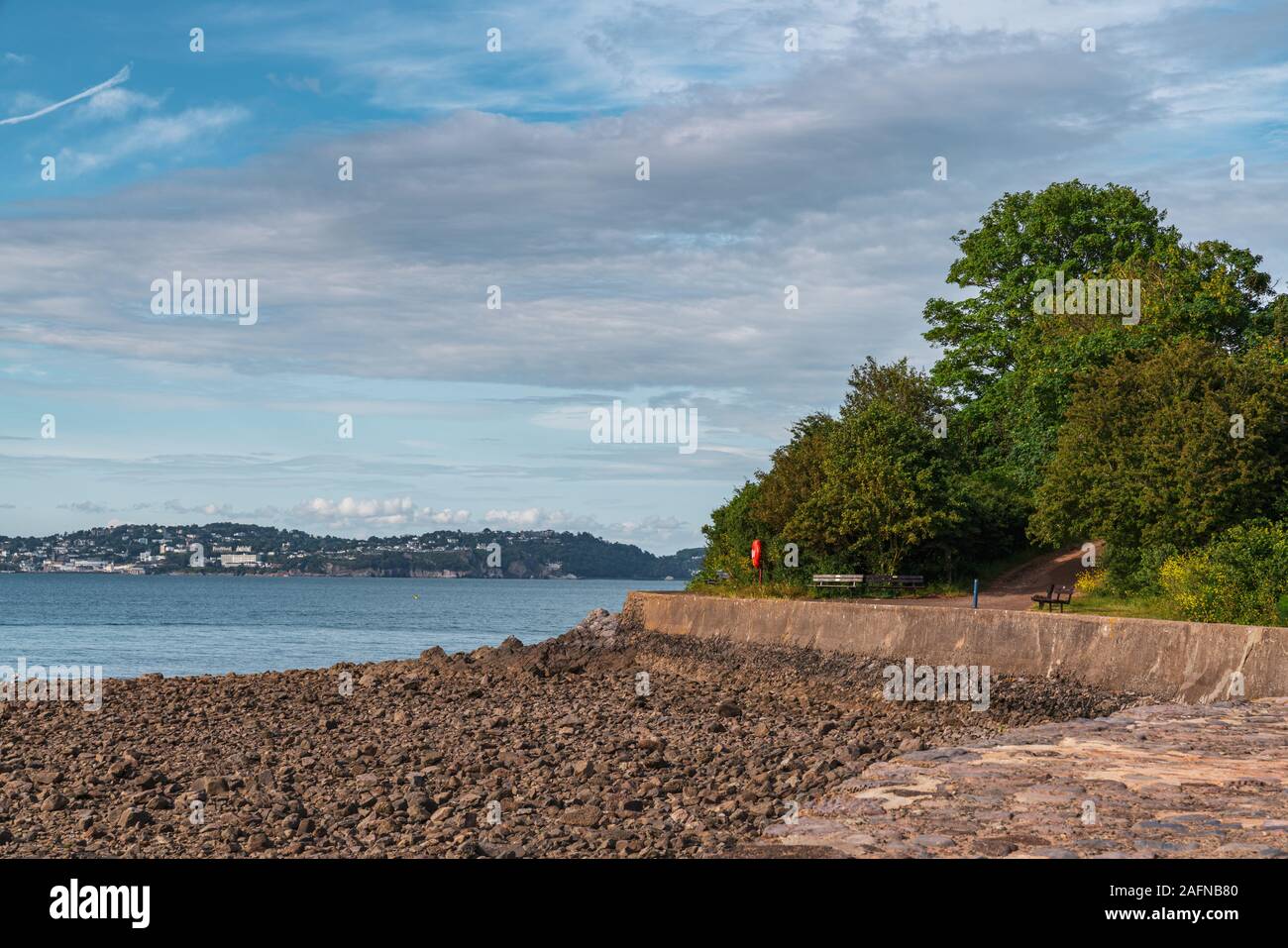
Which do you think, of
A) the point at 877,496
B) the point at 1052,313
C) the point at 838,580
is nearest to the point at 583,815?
the point at 838,580

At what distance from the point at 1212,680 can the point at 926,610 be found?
5.66 m

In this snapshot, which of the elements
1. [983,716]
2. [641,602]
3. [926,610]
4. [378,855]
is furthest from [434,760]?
[641,602]

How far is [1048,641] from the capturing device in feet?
56.5

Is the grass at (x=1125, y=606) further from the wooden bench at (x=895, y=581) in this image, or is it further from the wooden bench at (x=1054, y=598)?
the wooden bench at (x=895, y=581)

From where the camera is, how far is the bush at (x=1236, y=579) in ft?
58.5

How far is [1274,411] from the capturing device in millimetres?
24969

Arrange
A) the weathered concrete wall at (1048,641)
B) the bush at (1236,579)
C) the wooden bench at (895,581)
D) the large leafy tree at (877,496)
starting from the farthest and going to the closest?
1. the large leafy tree at (877,496)
2. the wooden bench at (895,581)
3. the bush at (1236,579)
4. the weathered concrete wall at (1048,641)

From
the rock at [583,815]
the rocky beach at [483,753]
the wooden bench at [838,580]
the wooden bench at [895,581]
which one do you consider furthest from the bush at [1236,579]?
the rock at [583,815]

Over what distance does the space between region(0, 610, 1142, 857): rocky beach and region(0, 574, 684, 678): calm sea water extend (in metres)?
16.8

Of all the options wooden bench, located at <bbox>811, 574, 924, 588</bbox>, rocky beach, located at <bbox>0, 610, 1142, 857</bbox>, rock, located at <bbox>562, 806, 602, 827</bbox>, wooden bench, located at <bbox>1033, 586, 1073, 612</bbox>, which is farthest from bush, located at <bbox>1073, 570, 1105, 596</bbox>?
rock, located at <bbox>562, 806, 602, 827</bbox>

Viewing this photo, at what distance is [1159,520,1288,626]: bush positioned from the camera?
17.8 metres

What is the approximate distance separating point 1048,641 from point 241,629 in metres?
53.9

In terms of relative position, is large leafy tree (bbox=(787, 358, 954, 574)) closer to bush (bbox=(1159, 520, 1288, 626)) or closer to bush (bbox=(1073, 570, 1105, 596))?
bush (bbox=(1073, 570, 1105, 596))

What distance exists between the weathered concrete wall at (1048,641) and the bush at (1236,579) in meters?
2.25
